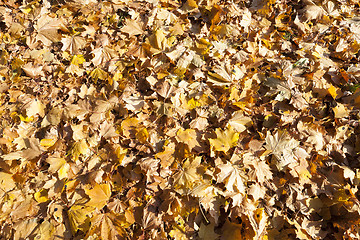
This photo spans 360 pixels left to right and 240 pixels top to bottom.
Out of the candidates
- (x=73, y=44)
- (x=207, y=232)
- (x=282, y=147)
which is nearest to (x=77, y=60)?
(x=73, y=44)

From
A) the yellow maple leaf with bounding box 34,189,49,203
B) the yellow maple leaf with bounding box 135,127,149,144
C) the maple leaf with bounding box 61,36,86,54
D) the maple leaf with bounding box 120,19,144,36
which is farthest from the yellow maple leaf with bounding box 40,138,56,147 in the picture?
the maple leaf with bounding box 120,19,144,36

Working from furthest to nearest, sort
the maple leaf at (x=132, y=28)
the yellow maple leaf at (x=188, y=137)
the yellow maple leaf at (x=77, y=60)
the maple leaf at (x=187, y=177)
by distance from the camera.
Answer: the maple leaf at (x=132, y=28) < the yellow maple leaf at (x=77, y=60) < the yellow maple leaf at (x=188, y=137) < the maple leaf at (x=187, y=177)

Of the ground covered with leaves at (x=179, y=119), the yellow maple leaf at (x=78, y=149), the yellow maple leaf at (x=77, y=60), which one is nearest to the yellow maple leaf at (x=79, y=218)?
the ground covered with leaves at (x=179, y=119)

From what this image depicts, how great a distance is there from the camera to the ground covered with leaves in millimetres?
1811

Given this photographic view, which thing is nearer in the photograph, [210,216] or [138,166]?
[210,216]

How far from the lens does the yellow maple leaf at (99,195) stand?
1.80 metres

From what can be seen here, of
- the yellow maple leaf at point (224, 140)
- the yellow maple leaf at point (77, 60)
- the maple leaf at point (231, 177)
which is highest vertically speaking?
the yellow maple leaf at point (77, 60)

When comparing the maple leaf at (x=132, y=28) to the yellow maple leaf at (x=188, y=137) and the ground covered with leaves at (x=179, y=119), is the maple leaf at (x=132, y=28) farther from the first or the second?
the yellow maple leaf at (x=188, y=137)

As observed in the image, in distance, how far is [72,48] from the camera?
7.78ft

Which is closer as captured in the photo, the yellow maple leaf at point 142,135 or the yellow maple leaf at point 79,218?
the yellow maple leaf at point 79,218

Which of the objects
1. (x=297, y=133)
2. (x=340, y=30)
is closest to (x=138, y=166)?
(x=297, y=133)

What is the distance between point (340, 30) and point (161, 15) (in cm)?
186

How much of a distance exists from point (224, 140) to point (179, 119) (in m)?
0.41

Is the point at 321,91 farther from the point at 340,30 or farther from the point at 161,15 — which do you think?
the point at 161,15
